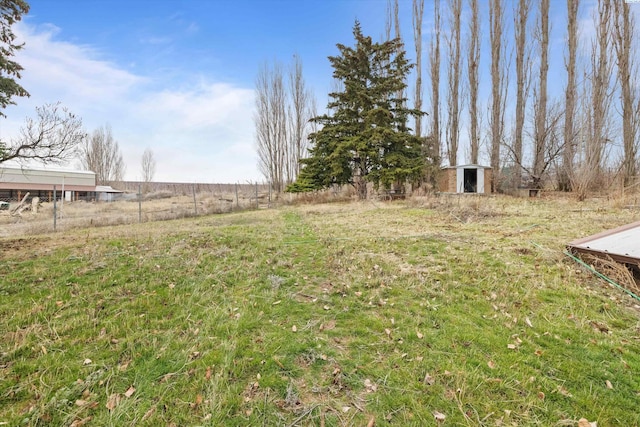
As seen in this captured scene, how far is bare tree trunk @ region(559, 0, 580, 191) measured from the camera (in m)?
14.3

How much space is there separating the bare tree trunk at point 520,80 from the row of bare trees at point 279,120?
13.6 meters

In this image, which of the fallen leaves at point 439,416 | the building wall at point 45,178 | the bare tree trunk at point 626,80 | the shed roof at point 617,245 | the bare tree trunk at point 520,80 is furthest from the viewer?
the building wall at point 45,178

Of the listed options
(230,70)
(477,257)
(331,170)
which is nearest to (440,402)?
(477,257)

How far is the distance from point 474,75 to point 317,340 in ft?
66.8

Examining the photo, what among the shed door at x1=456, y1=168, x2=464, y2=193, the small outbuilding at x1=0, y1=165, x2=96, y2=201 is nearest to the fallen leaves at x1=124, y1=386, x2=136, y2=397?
the shed door at x1=456, y1=168, x2=464, y2=193

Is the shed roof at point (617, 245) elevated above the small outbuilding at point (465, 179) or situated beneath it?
situated beneath

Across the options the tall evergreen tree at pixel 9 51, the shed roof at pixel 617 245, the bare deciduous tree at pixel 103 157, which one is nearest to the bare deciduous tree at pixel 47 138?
the tall evergreen tree at pixel 9 51

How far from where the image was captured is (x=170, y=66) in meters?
9.07

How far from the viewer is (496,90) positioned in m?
17.1

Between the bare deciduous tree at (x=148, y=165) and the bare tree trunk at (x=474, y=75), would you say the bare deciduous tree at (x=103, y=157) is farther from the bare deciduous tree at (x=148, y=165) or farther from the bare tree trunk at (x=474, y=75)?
the bare tree trunk at (x=474, y=75)

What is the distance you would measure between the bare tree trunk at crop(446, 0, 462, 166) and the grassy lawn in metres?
15.2

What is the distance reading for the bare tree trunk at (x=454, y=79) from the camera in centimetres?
1775

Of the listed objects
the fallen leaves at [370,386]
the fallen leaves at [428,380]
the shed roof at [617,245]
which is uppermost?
the shed roof at [617,245]

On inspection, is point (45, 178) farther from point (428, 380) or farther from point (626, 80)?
point (626, 80)
